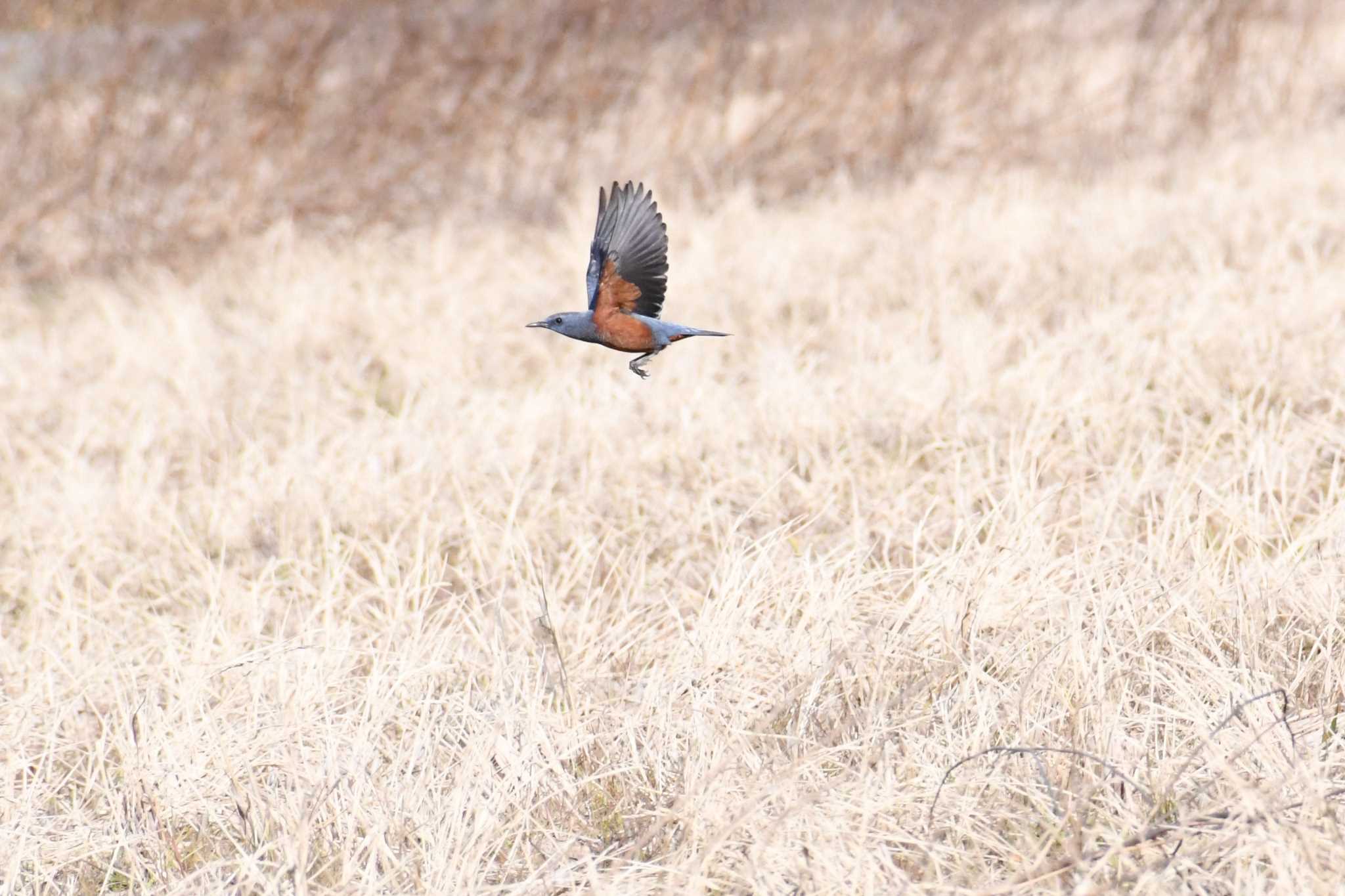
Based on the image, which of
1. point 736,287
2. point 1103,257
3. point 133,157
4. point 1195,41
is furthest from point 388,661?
point 1195,41

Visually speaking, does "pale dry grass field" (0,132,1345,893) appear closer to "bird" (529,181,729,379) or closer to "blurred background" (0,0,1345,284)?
"bird" (529,181,729,379)

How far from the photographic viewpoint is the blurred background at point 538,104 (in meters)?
5.66

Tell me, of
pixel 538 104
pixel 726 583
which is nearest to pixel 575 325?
pixel 726 583

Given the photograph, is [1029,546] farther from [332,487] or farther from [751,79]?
[751,79]

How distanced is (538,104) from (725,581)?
4.33 metres

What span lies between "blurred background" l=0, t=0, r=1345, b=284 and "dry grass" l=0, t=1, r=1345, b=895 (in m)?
1.35

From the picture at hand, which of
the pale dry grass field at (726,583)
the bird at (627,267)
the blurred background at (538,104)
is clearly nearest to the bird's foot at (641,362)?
the bird at (627,267)

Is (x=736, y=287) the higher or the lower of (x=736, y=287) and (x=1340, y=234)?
the lower

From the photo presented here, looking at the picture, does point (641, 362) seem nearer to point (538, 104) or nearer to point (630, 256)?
point (630, 256)

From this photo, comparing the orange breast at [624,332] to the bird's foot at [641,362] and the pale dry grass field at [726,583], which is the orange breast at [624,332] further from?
the pale dry grass field at [726,583]

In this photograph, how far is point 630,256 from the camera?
1.35 metres

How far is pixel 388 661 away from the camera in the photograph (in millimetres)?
2252

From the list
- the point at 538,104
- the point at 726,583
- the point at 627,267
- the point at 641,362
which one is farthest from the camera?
the point at 538,104

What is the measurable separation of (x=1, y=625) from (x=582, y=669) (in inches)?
55.9
